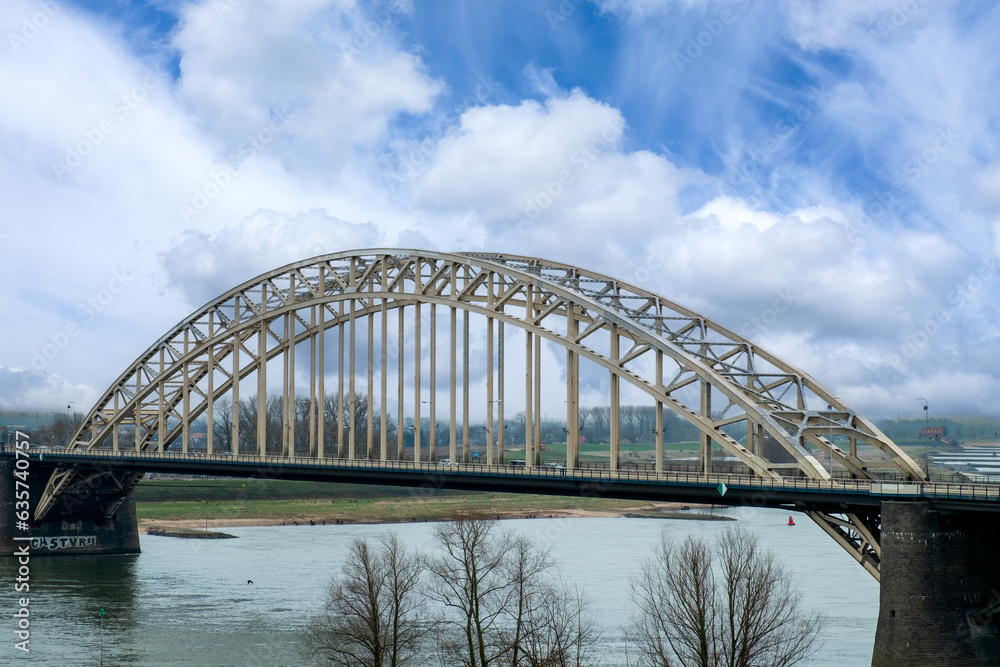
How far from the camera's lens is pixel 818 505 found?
37594mm

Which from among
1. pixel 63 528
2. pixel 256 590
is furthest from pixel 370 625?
pixel 63 528

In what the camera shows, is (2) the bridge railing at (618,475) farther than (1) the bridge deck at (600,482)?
No

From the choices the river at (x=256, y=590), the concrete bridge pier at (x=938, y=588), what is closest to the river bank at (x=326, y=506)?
the river at (x=256, y=590)

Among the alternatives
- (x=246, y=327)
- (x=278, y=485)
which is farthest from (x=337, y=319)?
(x=278, y=485)

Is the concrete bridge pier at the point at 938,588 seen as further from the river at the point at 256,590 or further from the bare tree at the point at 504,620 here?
the bare tree at the point at 504,620

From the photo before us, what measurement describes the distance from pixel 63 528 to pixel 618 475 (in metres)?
45.1

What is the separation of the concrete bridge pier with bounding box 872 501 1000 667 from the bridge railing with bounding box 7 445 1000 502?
0.74 m

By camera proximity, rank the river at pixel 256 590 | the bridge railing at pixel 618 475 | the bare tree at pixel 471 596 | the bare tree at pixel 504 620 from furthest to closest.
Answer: the river at pixel 256 590
the bridge railing at pixel 618 475
the bare tree at pixel 471 596
the bare tree at pixel 504 620

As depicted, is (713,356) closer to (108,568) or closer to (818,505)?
(818,505)

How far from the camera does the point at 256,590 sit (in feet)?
181

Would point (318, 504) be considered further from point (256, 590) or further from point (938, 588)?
point (938, 588)

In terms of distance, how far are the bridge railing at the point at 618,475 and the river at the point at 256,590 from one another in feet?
18.8

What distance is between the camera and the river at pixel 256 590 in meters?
41.8

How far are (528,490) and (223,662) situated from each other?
14.0m
